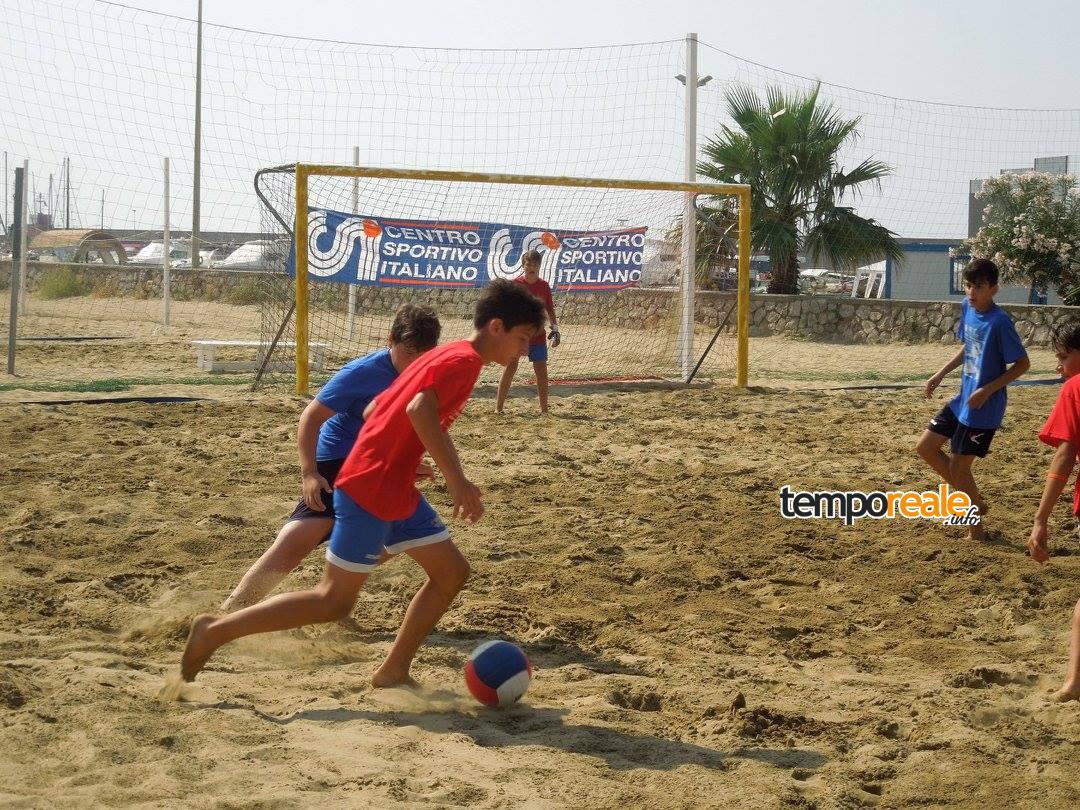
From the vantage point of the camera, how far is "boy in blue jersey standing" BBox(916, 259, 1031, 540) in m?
5.81

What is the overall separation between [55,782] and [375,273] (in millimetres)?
10031

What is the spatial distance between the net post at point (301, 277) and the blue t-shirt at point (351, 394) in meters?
6.87

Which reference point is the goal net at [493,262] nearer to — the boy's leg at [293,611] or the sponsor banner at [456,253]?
the sponsor banner at [456,253]

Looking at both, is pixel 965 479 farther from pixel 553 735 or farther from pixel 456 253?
pixel 456 253

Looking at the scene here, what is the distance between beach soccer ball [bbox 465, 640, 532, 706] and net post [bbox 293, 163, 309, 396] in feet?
25.2

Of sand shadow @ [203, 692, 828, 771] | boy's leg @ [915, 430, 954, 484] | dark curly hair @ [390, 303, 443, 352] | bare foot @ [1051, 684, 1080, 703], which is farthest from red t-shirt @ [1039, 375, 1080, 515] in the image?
boy's leg @ [915, 430, 954, 484]

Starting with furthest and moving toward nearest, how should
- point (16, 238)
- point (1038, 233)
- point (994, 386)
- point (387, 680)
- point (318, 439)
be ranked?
point (1038, 233) < point (16, 238) < point (994, 386) < point (318, 439) < point (387, 680)

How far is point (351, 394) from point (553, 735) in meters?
1.46

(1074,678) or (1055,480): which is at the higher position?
(1055,480)

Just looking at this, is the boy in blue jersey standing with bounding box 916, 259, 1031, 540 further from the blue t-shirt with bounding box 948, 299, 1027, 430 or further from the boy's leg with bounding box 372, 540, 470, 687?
the boy's leg with bounding box 372, 540, 470, 687

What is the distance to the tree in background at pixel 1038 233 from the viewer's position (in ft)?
56.9

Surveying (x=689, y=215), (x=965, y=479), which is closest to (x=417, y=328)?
(x=965, y=479)

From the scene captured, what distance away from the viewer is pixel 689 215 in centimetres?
1350

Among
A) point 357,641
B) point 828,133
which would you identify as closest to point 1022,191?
point 828,133
